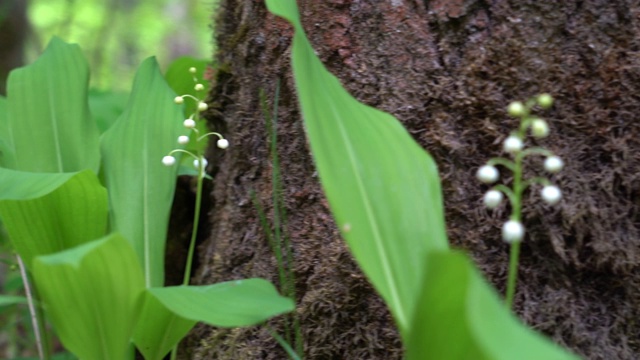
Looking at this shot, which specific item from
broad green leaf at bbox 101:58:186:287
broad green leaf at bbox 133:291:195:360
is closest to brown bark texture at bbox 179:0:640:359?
broad green leaf at bbox 133:291:195:360

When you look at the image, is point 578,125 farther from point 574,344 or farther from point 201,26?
point 201,26

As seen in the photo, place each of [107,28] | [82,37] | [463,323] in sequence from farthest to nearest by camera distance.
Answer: [82,37]
[107,28]
[463,323]

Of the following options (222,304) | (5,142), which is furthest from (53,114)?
(222,304)

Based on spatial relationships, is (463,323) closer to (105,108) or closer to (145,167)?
(145,167)

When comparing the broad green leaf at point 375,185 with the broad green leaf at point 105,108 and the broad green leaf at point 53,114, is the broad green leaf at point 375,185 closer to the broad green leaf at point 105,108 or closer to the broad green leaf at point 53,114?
the broad green leaf at point 53,114

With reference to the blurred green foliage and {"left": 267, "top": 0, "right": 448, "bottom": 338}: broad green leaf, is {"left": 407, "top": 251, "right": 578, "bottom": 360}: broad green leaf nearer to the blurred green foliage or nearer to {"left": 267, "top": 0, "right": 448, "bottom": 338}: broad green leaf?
{"left": 267, "top": 0, "right": 448, "bottom": 338}: broad green leaf
